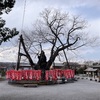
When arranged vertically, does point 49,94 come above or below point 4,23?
below

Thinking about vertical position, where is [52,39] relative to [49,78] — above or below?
above

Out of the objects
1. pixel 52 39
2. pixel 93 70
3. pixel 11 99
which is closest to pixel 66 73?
pixel 52 39

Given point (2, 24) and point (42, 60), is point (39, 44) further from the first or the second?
point (2, 24)

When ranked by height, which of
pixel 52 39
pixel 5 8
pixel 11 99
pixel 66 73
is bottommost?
pixel 11 99

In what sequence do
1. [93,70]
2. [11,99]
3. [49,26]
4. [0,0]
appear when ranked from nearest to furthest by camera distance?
[0,0] < [11,99] < [49,26] < [93,70]

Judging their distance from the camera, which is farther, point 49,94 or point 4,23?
point 49,94

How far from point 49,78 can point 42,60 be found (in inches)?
168

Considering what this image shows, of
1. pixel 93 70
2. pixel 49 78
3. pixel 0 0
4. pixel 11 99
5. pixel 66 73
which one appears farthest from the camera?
pixel 93 70

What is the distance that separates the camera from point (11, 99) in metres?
17.7

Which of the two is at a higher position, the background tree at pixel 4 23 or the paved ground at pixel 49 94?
the background tree at pixel 4 23

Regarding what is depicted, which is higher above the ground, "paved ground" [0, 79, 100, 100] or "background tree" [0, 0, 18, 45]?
"background tree" [0, 0, 18, 45]

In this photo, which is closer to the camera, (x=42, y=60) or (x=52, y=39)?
(x=42, y=60)

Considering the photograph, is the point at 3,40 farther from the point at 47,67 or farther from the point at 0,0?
the point at 47,67

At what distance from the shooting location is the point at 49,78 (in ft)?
131
